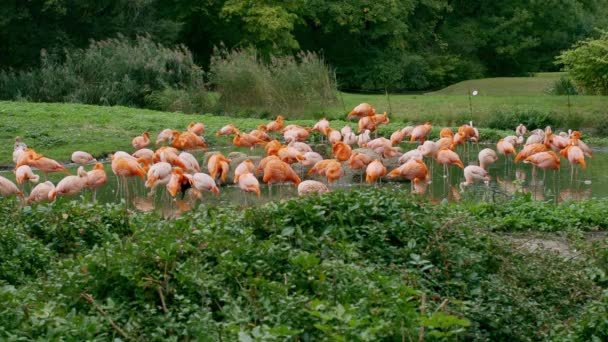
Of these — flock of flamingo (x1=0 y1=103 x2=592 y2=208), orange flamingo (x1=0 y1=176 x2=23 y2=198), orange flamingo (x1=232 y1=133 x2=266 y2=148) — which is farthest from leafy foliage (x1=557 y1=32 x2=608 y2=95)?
orange flamingo (x1=0 y1=176 x2=23 y2=198)

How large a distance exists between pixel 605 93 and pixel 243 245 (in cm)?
2180

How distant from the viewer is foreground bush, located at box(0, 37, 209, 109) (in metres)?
25.5

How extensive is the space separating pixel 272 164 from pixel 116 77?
1533 cm

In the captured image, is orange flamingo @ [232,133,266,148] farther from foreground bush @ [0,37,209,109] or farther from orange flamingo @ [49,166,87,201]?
foreground bush @ [0,37,209,109]

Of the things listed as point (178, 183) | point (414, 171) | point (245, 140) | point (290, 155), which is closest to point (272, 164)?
point (178, 183)

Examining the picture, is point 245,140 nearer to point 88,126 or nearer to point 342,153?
point 342,153

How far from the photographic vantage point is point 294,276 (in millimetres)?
5449

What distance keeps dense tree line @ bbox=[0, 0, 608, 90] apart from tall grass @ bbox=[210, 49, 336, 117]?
5817mm

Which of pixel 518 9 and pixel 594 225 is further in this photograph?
pixel 518 9

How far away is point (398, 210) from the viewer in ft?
22.8

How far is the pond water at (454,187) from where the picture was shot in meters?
12.2

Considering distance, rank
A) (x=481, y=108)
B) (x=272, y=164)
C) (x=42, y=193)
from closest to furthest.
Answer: (x=42, y=193), (x=272, y=164), (x=481, y=108)

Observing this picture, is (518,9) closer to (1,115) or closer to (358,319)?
(1,115)

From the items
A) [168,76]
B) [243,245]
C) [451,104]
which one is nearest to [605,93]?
[451,104]
